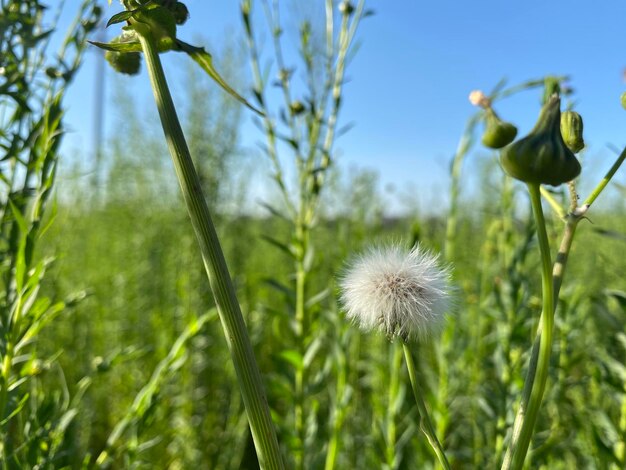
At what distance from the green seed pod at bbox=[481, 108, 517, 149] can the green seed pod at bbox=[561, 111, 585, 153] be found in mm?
40

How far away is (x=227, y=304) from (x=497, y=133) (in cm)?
20

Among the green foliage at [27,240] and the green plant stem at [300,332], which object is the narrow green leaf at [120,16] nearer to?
the green foliage at [27,240]

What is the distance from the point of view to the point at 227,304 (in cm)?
30

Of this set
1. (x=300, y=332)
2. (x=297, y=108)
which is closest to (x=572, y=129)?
(x=300, y=332)

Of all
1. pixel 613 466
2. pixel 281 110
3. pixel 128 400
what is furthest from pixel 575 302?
pixel 128 400

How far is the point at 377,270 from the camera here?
421 millimetres

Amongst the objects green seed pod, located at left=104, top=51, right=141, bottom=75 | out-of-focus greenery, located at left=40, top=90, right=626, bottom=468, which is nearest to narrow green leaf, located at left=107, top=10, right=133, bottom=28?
green seed pod, located at left=104, top=51, right=141, bottom=75

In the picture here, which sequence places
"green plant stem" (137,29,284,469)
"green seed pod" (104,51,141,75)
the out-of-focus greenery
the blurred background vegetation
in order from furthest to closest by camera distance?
the out-of-focus greenery, the blurred background vegetation, "green seed pod" (104,51,141,75), "green plant stem" (137,29,284,469)

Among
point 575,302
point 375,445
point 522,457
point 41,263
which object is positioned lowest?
point 375,445

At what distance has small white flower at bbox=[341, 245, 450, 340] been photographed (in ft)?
1.25

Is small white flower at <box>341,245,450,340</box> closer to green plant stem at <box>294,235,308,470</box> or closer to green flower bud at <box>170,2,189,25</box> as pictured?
green flower bud at <box>170,2,189,25</box>

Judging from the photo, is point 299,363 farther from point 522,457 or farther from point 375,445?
point 522,457

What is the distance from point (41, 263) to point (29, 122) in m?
0.20

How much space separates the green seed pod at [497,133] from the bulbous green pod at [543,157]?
4 cm
